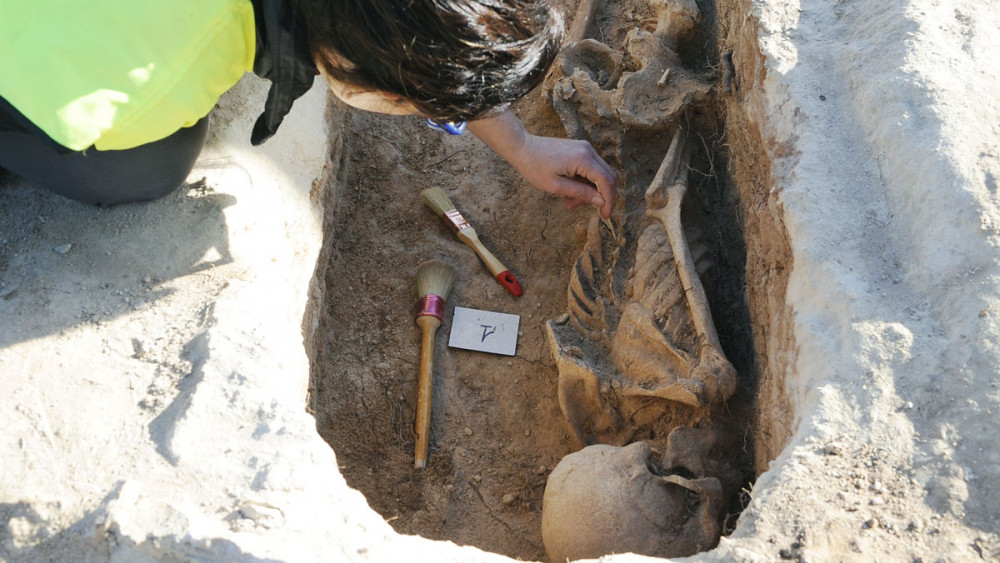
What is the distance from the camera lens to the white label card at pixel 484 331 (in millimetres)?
3016

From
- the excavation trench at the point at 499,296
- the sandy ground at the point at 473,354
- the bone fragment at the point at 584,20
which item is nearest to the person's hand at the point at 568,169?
the excavation trench at the point at 499,296

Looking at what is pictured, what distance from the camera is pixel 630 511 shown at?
2000 mm

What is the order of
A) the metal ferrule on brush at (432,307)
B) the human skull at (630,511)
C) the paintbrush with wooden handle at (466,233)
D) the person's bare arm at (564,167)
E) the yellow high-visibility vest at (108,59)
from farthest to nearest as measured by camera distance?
the paintbrush with wooden handle at (466,233)
the metal ferrule on brush at (432,307)
the person's bare arm at (564,167)
the human skull at (630,511)
the yellow high-visibility vest at (108,59)

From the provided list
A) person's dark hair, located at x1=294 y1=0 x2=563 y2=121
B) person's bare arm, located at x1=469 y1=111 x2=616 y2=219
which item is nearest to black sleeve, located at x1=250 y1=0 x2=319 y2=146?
person's dark hair, located at x1=294 y1=0 x2=563 y2=121

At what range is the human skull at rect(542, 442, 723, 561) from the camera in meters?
1.99

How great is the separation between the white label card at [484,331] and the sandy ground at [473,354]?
0.05m

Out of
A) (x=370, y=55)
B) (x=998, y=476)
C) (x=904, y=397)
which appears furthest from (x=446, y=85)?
(x=998, y=476)

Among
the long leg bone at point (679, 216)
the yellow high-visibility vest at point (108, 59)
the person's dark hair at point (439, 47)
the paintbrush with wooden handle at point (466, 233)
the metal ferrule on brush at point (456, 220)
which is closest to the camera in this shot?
the person's dark hair at point (439, 47)

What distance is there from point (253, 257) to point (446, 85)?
1.05m

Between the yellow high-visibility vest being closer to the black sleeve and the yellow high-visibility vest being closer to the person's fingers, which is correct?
the black sleeve

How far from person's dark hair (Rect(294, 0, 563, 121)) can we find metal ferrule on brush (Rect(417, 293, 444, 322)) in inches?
51.1

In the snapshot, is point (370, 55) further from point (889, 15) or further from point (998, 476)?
point (889, 15)

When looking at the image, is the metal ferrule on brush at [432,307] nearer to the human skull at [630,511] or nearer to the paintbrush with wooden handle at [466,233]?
the paintbrush with wooden handle at [466,233]

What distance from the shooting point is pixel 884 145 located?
89.0 inches
